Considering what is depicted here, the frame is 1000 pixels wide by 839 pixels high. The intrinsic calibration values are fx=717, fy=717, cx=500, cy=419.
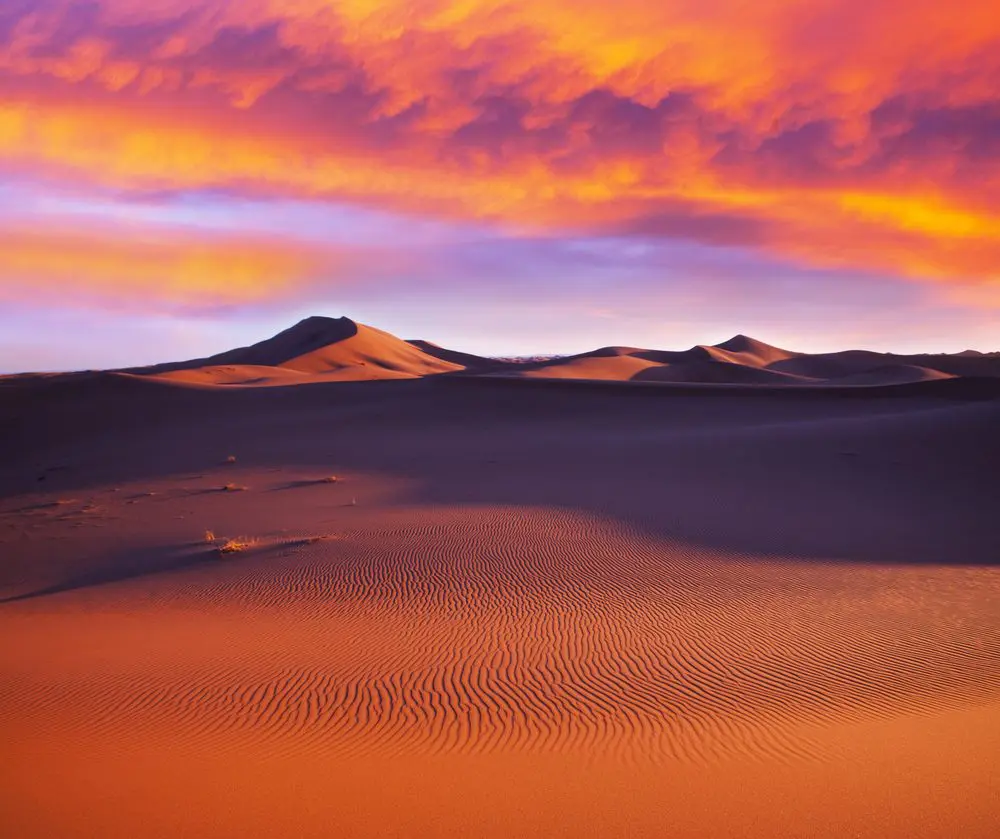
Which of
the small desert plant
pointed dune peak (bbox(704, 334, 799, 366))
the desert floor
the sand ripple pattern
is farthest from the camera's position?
pointed dune peak (bbox(704, 334, 799, 366))

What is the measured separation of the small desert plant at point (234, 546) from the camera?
14.0 metres

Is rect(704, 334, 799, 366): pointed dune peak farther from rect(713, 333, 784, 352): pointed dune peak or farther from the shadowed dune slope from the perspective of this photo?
the shadowed dune slope

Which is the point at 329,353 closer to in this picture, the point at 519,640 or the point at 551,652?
the point at 519,640

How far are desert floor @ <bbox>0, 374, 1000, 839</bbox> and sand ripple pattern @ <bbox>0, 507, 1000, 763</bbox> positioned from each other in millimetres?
48

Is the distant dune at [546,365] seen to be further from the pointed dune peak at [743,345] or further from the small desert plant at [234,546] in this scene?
the small desert plant at [234,546]

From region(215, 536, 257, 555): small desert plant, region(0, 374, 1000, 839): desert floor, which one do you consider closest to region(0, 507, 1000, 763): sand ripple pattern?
region(0, 374, 1000, 839): desert floor

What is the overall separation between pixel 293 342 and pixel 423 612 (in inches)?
4037

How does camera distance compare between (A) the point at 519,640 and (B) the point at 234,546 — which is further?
(B) the point at 234,546

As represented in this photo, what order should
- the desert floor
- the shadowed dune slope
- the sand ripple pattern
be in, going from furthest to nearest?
the shadowed dune slope, the sand ripple pattern, the desert floor

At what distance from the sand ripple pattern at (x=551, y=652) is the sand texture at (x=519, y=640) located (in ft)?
0.17

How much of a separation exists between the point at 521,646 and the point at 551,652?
43cm

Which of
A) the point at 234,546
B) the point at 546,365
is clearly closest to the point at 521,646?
the point at 234,546

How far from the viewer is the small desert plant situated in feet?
46.0

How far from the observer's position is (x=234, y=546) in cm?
1411
